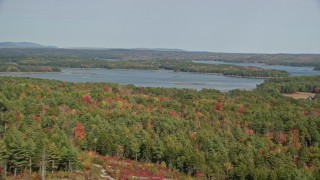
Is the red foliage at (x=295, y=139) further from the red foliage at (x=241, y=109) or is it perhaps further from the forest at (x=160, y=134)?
the red foliage at (x=241, y=109)

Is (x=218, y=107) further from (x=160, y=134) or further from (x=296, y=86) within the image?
(x=296, y=86)

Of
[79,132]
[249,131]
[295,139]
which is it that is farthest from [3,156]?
[295,139]

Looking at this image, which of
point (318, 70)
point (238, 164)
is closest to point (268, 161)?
point (238, 164)

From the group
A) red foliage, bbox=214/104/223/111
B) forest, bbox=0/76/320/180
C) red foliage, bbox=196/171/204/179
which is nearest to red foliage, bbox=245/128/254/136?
forest, bbox=0/76/320/180

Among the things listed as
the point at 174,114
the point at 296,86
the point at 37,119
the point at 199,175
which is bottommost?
the point at 199,175

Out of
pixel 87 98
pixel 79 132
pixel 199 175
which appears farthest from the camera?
pixel 87 98

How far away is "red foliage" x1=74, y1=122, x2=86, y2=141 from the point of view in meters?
28.7

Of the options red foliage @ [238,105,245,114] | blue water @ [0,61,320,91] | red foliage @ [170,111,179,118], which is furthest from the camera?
blue water @ [0,61,320,91]

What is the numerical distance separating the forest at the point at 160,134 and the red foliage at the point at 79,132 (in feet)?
0.44

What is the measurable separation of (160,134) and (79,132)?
6126 millimetres

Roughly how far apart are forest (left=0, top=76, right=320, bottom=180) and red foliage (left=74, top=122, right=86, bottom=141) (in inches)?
5.3

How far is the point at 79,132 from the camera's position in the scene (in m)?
29.9

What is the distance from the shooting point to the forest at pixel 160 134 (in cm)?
2155

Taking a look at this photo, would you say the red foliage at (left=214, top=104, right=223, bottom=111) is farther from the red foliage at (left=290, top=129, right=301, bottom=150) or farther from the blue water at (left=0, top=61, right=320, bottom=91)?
the blue water at (left=0, top=61, right=320, bottom=91)
